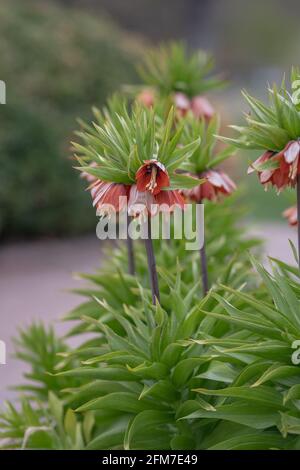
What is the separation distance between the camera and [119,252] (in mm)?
2479

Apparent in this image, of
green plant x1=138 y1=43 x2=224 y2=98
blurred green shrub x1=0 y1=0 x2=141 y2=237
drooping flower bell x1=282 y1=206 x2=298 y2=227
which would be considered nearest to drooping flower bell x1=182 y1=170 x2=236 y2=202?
drooping flower bell x1=282 y1=206 x2=298 y2=227

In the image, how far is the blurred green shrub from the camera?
6137 mm

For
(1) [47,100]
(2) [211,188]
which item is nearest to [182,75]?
(2) [211,188]

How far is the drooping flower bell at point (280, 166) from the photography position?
4.10 ft

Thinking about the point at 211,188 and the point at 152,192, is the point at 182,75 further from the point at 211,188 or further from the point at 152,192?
the point at 152,192

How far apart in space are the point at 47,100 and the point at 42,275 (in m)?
1.71

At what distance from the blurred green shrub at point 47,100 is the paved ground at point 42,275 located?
8.1 inches

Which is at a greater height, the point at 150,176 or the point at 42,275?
the point at 150,176

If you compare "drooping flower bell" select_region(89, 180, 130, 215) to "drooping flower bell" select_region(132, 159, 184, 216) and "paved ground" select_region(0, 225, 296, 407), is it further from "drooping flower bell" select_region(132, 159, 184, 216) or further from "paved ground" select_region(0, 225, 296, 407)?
"paved ground" select_region(0, 225, 296, 407)

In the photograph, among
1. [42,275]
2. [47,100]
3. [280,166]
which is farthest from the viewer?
[47,100]

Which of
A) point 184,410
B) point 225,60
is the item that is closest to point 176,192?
point 184,410

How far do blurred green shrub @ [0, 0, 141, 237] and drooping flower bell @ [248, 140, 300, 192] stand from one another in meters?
4.80

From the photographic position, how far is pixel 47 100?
6.69 meters
